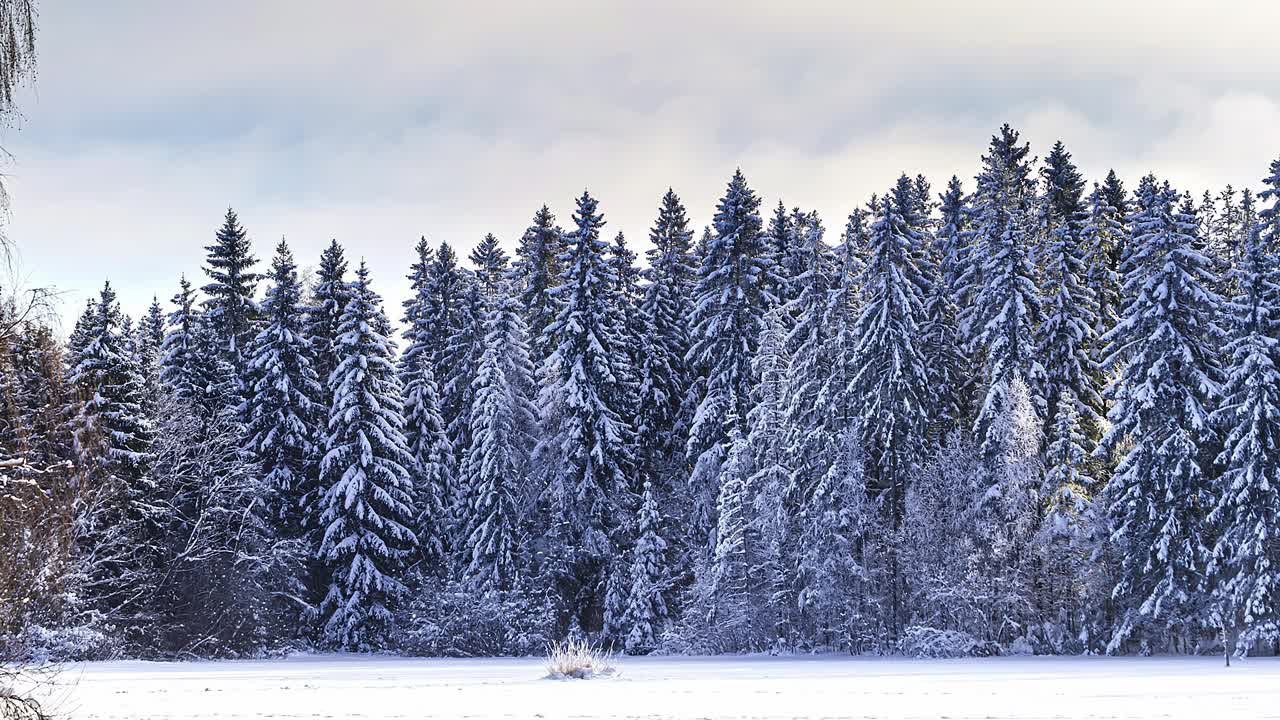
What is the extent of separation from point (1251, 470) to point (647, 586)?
1974 cm

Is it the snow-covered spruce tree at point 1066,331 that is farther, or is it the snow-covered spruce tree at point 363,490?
the snow-covered spruce tree at point 363,490

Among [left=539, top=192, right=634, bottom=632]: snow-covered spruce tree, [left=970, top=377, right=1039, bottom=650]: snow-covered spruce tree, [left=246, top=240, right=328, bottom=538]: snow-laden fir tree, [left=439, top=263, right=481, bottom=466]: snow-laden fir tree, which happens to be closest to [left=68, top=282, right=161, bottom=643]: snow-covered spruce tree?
[left=246, top=240, right=328, bottom=538]: snow-laden fir tree

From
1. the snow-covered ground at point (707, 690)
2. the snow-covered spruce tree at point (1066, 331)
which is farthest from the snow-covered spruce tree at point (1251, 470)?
the snow-covered spruce tree at point (1066, 331)

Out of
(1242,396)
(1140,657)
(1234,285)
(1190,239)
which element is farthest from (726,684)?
(1234,285)

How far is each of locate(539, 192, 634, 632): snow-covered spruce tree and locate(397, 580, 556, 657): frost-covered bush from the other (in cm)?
249

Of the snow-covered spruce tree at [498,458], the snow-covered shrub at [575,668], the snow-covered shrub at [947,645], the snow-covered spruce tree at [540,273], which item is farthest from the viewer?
the snow-covered spruce tree at [540,273]

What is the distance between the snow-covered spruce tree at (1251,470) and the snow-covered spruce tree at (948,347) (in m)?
9.57

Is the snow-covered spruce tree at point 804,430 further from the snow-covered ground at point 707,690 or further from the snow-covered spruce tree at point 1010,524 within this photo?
the snow-covered ground at point 707,690

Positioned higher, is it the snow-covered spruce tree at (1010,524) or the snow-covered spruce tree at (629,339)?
the snow-covered spruce tree at (629,339)

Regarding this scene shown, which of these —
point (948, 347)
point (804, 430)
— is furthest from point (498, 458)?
point (948, 347)

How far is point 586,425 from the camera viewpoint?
152 ft

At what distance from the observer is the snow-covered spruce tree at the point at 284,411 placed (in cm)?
4691

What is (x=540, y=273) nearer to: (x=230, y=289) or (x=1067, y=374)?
(x=230, y=289)

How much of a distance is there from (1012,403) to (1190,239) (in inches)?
278
